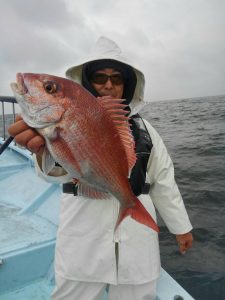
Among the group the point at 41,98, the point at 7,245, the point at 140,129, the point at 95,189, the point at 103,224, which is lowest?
the point at 7,245

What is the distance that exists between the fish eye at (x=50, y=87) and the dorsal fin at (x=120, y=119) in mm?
267

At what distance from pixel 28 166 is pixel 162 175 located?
4383 millimetres

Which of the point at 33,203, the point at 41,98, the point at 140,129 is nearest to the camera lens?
the point at 41,98

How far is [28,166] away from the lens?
6.61 metres

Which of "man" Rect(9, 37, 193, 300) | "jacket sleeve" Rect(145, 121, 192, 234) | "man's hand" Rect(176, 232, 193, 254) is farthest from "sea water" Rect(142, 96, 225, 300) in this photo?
"man" Rect(9, 37, 193, 300)

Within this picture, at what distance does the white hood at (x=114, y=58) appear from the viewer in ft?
9.05

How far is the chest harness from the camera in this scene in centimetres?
248

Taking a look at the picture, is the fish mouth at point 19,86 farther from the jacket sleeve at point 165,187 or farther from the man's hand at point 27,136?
the jacket sleeve at point 165,187

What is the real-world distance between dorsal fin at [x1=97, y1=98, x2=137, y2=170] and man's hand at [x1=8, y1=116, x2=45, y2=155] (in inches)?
16.1

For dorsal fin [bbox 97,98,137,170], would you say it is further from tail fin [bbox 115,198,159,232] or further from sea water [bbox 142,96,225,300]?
Result: sea water [bbox 142,96,225,300]

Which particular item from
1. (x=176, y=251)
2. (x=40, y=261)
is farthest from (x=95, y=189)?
(x=176, y=251)

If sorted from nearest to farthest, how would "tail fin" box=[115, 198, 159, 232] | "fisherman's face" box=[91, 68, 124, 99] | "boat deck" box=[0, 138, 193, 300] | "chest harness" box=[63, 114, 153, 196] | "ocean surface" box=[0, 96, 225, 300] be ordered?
"tail fin" box=[115, 198, 159, 232] → "chest harness" box=[63, 114, 153, 196] → "fisherman's face" box=[91, 68, 124, 99] → "boat deck" box=[0, 138, 193, 300] → "ocean surface" box=[0, 96, 225, 300]

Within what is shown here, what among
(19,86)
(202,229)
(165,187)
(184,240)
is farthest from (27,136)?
(202,229)

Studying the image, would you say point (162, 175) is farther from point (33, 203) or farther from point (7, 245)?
point (33, 203)
